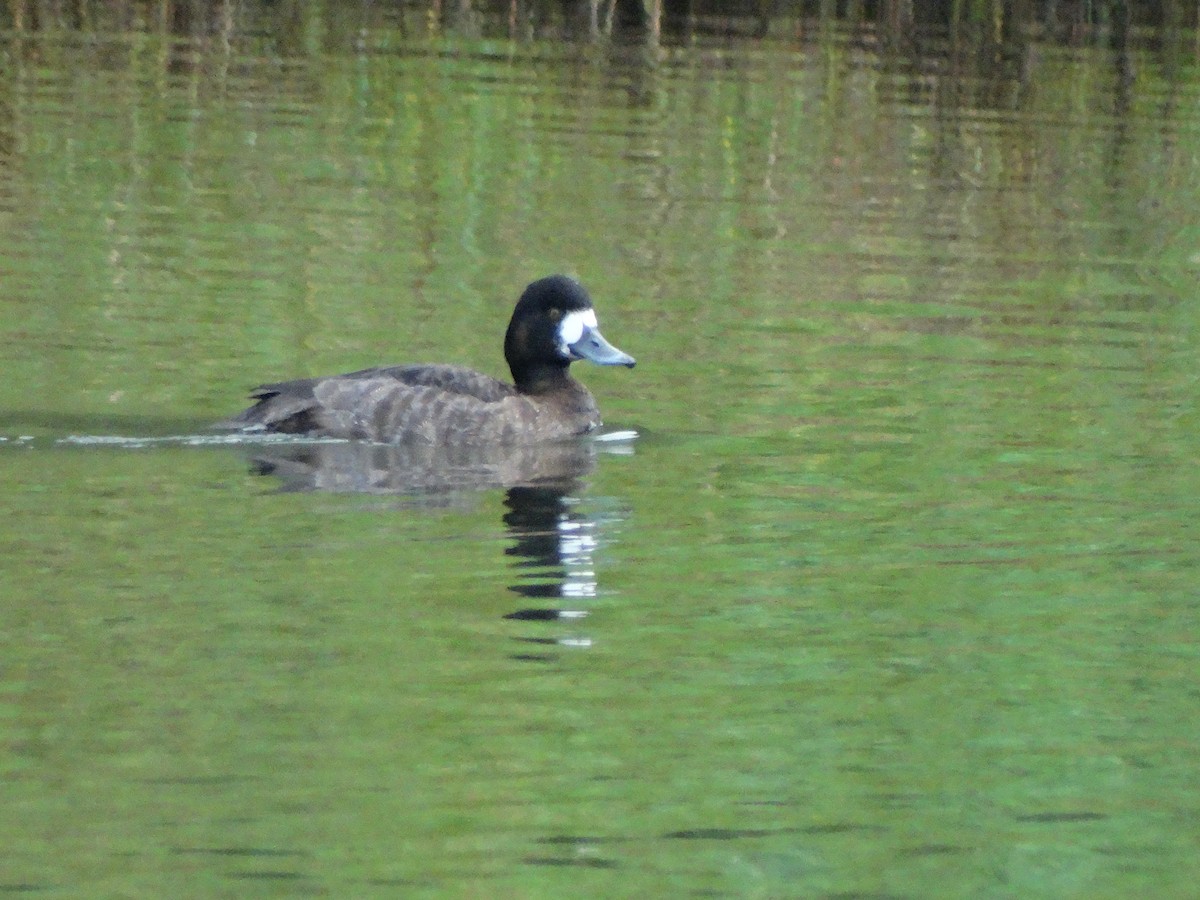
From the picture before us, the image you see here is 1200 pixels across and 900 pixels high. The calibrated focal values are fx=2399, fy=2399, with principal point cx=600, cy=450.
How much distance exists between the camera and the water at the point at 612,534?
6258mm

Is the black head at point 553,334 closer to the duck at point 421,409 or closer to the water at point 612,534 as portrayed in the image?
the duck at point 421,409

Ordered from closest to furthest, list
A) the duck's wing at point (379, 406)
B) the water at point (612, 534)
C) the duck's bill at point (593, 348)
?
the water at point (612, 534), the duck's wing at point (379, 406), the duck's bill at point (593, 348)

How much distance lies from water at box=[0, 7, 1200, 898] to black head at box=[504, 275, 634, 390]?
0.41 meters

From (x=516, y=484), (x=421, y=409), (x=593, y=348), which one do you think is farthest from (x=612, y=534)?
(x=593, y=348)

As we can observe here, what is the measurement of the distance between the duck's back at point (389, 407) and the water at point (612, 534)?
12.4 inches

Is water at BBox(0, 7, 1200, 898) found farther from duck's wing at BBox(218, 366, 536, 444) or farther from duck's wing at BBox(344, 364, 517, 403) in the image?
duck's wing at BBox(344, 364, 517, 403)

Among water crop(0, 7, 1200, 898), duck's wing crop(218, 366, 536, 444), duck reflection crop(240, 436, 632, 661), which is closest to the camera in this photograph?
water crop(0, 7, 1200, 898)

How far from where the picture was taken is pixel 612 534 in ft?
30.9

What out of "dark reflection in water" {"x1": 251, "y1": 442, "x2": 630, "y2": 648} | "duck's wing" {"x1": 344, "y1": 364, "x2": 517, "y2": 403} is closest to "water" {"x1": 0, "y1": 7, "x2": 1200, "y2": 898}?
"dark reflection in water" {"x1": 251, "y1": 442, "x2": 630, "y2": 648}

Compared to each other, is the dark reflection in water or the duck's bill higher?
the duck's bill

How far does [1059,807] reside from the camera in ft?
21.5

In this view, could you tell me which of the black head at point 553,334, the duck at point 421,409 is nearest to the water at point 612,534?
the duck at point 421,409

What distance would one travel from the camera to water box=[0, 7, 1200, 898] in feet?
20.5

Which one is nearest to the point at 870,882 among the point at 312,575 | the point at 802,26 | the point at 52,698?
the point at 52,698
